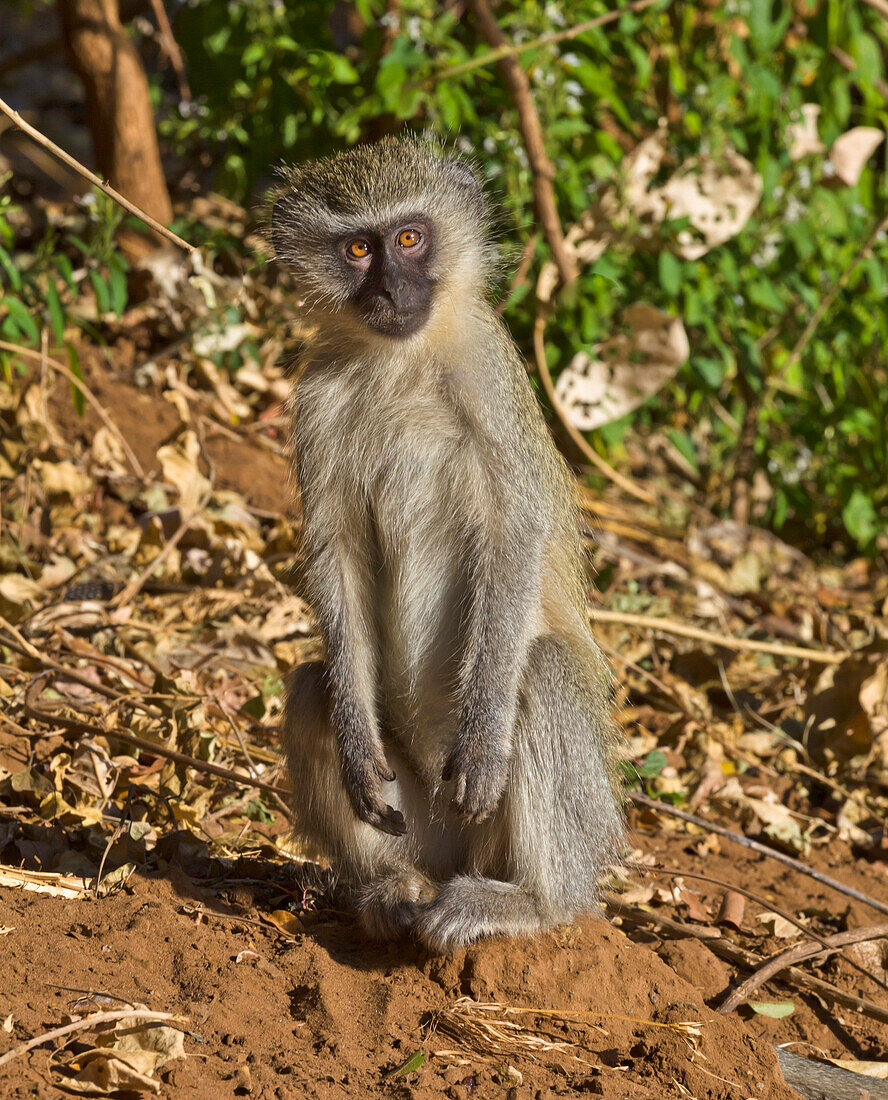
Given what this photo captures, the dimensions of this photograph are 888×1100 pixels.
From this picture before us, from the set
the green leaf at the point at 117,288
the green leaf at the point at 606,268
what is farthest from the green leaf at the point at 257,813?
the green leaf at the point at 606,268

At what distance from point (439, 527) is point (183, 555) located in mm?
2681

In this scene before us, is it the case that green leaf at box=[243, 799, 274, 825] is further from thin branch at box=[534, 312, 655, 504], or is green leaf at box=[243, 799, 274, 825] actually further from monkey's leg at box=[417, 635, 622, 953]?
thin branch at box=[534, 312, 655, 504]

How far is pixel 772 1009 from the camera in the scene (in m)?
3.95

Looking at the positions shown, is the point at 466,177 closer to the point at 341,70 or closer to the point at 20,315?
the point at 20,315

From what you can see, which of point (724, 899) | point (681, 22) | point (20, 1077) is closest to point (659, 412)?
point (681, 22)

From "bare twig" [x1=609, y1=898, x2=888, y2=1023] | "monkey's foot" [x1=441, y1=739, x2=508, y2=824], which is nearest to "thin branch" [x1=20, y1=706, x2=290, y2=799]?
"monkey's foot" [x1=441, y1=739, x2=508, y2=824]

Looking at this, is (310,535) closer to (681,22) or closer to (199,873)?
(199,873)

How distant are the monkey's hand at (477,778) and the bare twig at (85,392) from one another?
3185 mm

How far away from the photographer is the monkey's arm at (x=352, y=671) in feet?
13.1

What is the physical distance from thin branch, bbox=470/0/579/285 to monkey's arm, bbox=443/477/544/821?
11.5 feet

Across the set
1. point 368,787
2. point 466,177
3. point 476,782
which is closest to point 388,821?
point 368,787

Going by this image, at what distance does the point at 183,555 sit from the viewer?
647 cm

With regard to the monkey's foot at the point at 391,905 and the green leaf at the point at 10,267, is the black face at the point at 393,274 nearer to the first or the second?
the monkey's foot at the point at 391,905

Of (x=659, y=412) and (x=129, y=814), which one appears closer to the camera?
(x=129, y=814)
